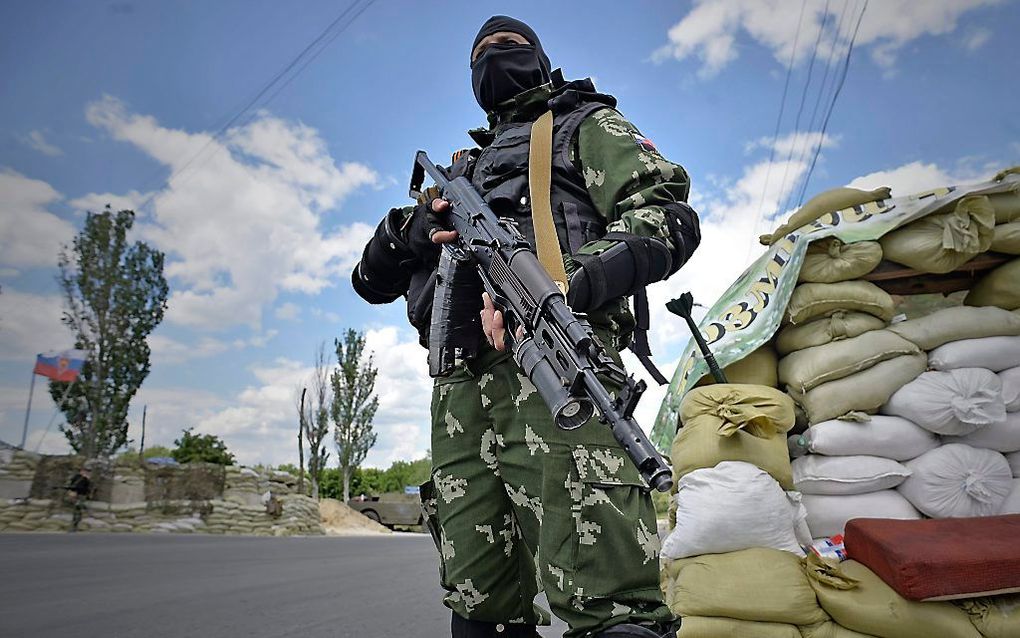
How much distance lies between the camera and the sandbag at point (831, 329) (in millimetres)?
2855

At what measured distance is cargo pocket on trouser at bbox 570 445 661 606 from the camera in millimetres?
Answer: 1113

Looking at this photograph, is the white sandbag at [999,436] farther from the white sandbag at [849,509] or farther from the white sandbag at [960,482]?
the white sandbag at [849,509]

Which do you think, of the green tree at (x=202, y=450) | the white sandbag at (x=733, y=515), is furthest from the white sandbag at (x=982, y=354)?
the green tree at (x=202, y=450)

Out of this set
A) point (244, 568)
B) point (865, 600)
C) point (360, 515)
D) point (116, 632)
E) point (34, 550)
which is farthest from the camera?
point (360, 515)

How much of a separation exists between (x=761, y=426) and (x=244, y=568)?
4165 mm

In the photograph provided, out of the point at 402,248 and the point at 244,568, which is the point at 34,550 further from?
the point at 402,248

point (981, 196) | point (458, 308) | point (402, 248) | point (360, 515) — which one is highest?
point (981, 196)

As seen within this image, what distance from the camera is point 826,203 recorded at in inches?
122

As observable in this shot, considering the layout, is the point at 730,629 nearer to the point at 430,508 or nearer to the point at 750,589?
the point at 750,589

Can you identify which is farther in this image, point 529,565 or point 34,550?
point 34,550

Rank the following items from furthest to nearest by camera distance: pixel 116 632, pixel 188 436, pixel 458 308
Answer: pixel 188 436
pixel 116 632
pixel 458 308

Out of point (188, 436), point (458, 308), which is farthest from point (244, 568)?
point (188, 436)

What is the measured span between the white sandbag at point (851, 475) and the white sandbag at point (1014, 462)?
441 millimetres

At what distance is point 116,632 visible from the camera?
2.41m
